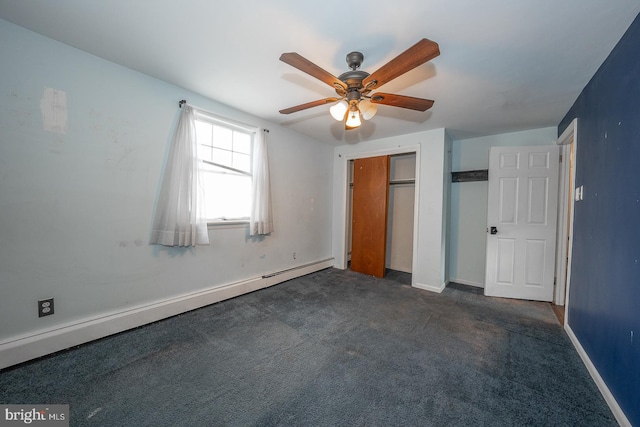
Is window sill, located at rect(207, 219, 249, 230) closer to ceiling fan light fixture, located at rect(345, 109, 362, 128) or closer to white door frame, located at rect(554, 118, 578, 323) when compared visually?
ceiling fan light fixture, located at rect(345, 109, 362, 128)

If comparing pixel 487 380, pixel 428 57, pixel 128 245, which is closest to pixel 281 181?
pixel 128 245

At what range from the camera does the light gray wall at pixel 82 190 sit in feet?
5.54

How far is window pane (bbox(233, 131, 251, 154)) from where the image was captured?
10.0ft

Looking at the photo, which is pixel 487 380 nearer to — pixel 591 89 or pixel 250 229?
pixel 591 89

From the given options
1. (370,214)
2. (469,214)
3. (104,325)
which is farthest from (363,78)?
(469,214)

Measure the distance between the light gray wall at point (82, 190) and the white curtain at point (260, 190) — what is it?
529 mm

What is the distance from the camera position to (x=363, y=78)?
159cm

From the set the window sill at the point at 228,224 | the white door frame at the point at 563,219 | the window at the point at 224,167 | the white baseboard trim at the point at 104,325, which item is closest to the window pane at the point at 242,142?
the window at the point at 224,167

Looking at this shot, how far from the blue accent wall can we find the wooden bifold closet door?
225 centimetres

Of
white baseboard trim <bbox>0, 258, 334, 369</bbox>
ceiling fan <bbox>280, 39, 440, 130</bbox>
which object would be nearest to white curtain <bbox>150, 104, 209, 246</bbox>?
white baseboard trim <bbox>0, 258, 334, 369</bbox>

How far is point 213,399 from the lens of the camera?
1.46 metres

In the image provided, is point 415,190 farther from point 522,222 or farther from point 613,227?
point 613,227

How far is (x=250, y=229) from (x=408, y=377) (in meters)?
2.32

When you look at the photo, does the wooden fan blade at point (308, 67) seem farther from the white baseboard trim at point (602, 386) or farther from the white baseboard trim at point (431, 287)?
the white baseboard trim at point (431, 287)
